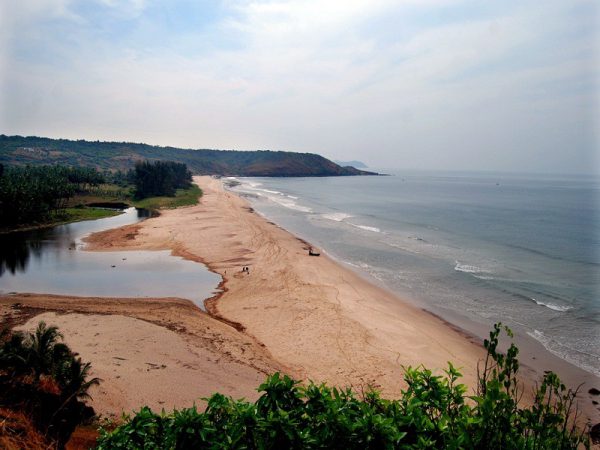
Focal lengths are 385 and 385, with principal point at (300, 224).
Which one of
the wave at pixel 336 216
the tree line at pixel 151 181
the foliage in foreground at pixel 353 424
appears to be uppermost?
the tree line at pixel 151 181

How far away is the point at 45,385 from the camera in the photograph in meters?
13.5

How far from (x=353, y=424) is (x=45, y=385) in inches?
515

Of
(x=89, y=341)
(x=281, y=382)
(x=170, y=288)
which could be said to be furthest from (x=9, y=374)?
(x=170, y=288)

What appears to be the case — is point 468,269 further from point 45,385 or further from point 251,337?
point 45,385

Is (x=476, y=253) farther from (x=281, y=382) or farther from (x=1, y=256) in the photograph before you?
(x=1, y=256)

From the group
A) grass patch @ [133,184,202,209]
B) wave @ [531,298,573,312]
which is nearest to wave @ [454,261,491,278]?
wave @ [531,298,573,312]

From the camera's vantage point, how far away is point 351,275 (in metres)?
37.2

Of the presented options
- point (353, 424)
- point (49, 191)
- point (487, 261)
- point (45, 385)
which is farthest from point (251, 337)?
point (49, 191)

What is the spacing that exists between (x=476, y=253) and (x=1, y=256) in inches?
2218

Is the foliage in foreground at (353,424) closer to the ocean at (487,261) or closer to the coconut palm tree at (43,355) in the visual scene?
the coconut palm tree at (43,355)

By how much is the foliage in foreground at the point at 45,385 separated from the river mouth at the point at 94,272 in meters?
13.8

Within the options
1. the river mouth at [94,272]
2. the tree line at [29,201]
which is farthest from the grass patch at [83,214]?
the river mouth at [94,272]

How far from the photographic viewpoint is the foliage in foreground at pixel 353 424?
194 inches

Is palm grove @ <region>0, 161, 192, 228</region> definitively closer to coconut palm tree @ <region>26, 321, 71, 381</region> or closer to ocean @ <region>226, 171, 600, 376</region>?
ocean @ <region>226, 171, 600, 376</region>
